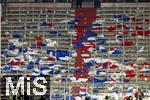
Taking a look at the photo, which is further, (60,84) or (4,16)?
(4,16)

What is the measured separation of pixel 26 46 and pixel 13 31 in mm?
664

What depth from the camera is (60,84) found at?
1370cm

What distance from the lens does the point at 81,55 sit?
1424 centimetres

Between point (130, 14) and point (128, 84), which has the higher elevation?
point (130, 14)

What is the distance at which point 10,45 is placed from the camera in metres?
14.4

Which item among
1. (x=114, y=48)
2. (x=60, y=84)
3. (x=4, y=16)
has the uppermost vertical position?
(x=4, y=16)

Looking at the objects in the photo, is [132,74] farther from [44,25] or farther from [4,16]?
[4,16]

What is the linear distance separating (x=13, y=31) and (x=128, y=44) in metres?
3.70

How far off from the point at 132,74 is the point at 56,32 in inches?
109

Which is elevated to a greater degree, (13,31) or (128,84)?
→ (13,31)

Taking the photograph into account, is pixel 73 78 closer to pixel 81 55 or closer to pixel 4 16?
pixel 81 55

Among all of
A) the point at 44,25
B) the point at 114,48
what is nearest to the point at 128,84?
the point at 114,48

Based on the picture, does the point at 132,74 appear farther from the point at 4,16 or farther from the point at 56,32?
the point at 4,16

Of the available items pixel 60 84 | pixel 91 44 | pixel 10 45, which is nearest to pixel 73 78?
pixel 60 84
